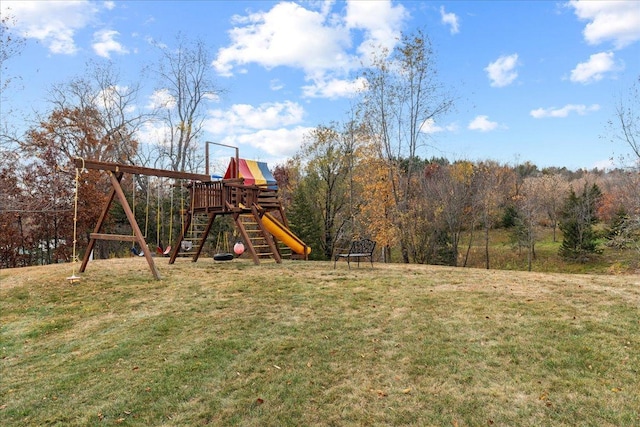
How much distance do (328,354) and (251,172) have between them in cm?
975

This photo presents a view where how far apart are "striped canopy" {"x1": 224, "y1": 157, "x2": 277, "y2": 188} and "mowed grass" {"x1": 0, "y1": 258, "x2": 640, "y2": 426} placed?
19.5 ft

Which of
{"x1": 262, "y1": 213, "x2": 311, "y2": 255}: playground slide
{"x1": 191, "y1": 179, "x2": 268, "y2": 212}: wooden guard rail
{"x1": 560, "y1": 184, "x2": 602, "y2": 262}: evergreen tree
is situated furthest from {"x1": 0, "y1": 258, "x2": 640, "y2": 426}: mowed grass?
{"x1": 560, "y1": 184, "x2": 602, "y2": 262}: evergreen tree

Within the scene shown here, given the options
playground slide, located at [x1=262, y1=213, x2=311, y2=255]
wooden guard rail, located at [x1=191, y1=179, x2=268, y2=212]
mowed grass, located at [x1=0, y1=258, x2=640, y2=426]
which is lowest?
mowed grass, located at [x1=0, y1=258, x2=640, y2=426]

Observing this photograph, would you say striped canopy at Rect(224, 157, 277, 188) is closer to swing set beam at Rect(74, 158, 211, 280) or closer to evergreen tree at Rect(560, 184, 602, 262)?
swing set beam at Rect(74, 158, 211, 280)

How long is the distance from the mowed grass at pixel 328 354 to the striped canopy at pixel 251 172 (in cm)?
595

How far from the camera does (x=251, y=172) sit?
44.3 feet

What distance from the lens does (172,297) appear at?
7.04 metres

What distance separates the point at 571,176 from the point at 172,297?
66.4 meters

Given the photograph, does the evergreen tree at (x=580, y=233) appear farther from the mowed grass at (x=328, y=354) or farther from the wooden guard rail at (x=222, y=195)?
the wooden guard rail at (x=222, y=195)

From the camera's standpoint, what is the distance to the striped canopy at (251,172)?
1289cm

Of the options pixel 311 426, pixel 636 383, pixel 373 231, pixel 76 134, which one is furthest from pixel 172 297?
pixel 76 134

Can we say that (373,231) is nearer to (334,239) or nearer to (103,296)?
(334,239)

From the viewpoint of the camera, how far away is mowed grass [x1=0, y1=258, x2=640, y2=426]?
3482 mm

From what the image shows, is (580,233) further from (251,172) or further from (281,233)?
(251,172)
